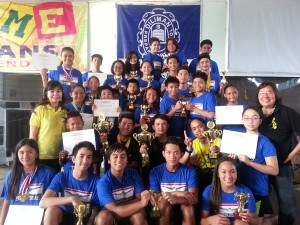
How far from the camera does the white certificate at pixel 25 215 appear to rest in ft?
8.30

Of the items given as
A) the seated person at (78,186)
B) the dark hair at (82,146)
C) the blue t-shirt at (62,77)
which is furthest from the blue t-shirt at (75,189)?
the blue t-shirt at (62,77)

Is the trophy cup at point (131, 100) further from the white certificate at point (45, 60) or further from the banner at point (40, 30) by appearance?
the banner at point (40, 30)

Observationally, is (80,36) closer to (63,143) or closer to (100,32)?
(100,32)

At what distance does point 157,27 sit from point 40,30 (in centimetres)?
230

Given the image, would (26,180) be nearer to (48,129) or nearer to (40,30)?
(48,129)

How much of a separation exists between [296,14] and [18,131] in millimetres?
5920

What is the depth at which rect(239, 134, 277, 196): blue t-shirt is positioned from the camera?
2.66 meters

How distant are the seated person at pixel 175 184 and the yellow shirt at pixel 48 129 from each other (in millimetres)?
1021

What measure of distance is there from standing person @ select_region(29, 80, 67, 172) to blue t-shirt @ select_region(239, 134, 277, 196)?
178cm

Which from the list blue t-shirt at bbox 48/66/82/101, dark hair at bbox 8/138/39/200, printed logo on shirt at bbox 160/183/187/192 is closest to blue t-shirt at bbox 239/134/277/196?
printed logo on shirt at bbox 160/183/187/192

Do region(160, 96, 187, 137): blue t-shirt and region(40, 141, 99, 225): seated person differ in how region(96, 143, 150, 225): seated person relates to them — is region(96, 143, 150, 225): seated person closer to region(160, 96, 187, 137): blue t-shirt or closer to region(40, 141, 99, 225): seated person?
region(40, 141, 99, 225): seated person

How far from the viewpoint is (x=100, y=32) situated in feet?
20.0

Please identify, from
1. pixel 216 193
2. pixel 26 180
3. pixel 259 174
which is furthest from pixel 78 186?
pixel 259 174

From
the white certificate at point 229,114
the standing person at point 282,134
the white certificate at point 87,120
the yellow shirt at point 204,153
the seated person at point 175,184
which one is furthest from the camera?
the white certificate at point 87,120
